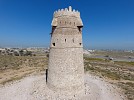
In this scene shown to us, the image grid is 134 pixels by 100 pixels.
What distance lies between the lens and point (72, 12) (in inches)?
574

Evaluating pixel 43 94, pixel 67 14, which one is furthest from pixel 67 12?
pixel 43 94

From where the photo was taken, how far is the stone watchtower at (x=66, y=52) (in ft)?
47.1

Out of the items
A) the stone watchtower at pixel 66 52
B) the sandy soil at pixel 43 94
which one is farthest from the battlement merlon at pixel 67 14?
the sandy soil at pixel 43 94

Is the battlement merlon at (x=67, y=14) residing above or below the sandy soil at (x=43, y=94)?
above

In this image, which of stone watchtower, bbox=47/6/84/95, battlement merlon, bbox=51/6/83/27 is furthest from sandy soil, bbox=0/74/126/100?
battlement merlon, bbox=51/6/83/27

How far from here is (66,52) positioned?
1433 centimetres

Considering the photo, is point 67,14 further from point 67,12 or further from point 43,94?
point 43,94

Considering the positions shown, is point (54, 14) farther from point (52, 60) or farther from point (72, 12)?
point (52, 60)

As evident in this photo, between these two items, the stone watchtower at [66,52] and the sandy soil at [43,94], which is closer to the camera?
the stone watchtower at [66,52]

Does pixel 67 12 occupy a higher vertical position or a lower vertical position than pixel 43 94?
higher

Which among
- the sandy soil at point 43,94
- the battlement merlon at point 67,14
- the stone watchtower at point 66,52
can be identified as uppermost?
the battlement merlon at point 67,14

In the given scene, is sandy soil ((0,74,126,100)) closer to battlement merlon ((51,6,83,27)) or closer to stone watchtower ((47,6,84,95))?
stone watchtower ((47,6,84,95))

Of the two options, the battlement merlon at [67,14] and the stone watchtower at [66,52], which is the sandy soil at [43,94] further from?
the battlement merlon at [67,14]

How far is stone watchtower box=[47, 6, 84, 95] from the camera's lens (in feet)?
47.1
